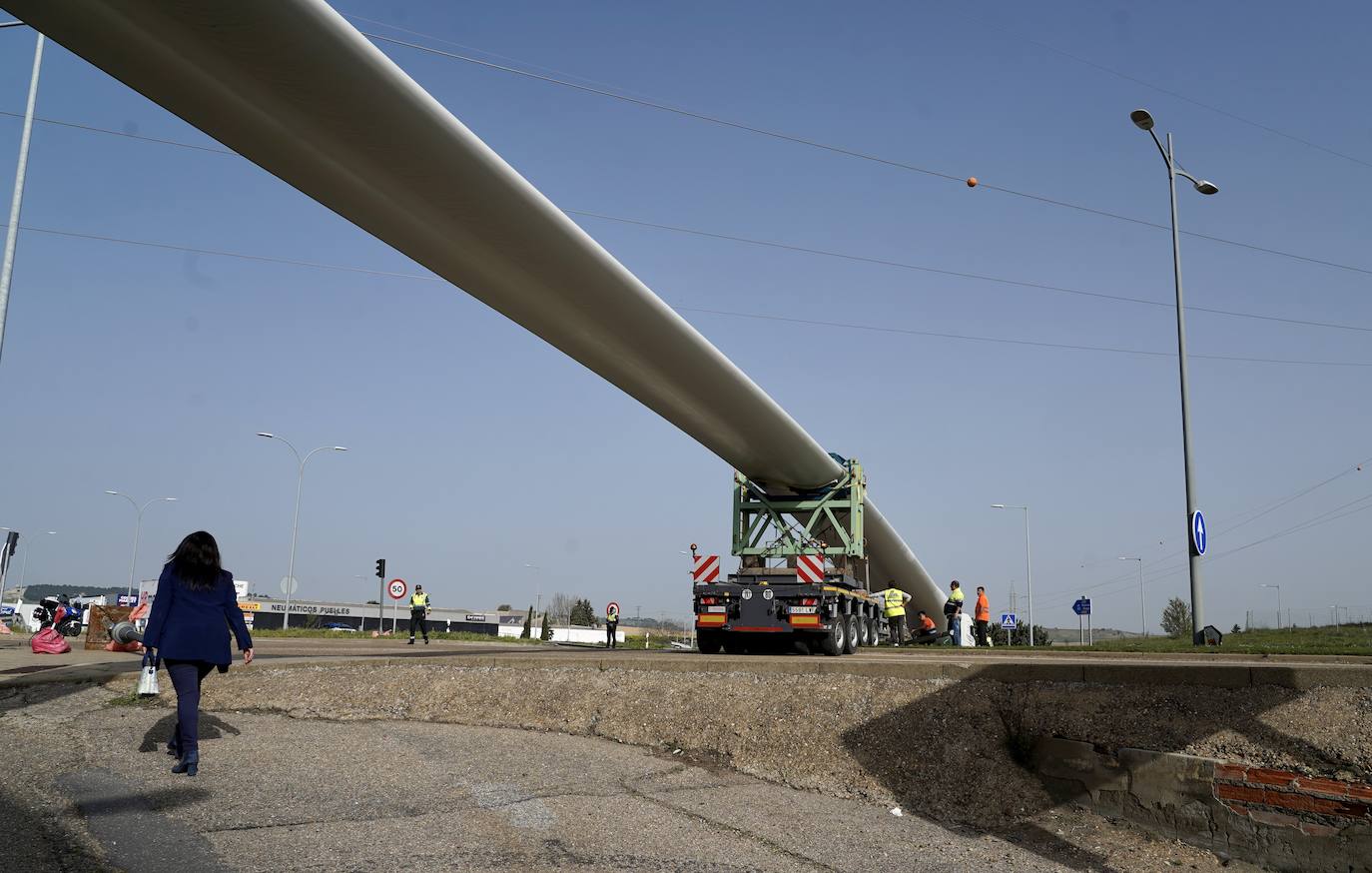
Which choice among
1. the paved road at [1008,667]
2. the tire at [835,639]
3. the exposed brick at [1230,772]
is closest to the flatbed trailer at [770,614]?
the tire at [835,639]

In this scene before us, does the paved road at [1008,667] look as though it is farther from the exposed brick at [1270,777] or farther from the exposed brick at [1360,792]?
the exposed brick at [1360,792]

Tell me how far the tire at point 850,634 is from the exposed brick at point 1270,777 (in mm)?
10371

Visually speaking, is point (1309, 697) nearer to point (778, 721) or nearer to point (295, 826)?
point (778, 721)

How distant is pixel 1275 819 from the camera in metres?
5.87

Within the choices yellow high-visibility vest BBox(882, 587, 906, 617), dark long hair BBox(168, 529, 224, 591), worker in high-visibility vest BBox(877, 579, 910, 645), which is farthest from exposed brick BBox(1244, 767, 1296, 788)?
yellow high-visibility vest BBox(882, 587, 906, 617)

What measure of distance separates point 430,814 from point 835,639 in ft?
34.1

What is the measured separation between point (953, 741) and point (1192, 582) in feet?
29.2

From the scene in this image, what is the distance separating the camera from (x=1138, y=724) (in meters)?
7.10

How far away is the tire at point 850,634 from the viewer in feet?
54.0

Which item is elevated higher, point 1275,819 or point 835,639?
point 835,639

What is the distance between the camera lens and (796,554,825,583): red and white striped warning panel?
15855 mm

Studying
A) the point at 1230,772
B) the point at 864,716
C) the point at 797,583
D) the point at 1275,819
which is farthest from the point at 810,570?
the point at 1275,819

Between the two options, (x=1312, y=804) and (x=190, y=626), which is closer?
(x=1312, y=804)

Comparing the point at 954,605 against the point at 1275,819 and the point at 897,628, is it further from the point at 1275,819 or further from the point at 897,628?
the point at 1275,819
